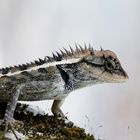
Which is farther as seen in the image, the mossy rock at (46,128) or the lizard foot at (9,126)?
the mossy rock at (46,128)

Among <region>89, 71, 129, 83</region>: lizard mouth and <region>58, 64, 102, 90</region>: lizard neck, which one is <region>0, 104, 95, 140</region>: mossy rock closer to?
<region>58, 64, 102, 90</region>: lizard neck

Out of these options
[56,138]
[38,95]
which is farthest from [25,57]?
[56,138]

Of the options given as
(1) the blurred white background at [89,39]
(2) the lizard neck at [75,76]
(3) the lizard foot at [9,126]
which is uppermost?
(1) the blurred white background at [89,39]

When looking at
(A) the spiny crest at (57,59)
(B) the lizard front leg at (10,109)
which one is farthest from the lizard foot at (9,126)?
(A) the spiny crest at (57,59)

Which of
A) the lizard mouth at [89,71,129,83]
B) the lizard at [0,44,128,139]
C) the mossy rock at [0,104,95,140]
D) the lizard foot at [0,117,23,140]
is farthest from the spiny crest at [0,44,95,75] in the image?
the lizard foot at [0,117,23,140]

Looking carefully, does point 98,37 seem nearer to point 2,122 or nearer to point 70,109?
point 70,109

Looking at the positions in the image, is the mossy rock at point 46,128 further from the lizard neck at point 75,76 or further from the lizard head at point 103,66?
the lizard head at point 103,66

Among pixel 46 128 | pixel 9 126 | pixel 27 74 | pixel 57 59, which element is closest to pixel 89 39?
pixel 57 59

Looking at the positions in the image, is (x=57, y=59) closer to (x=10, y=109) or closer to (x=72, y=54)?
(x=72, y=54)
